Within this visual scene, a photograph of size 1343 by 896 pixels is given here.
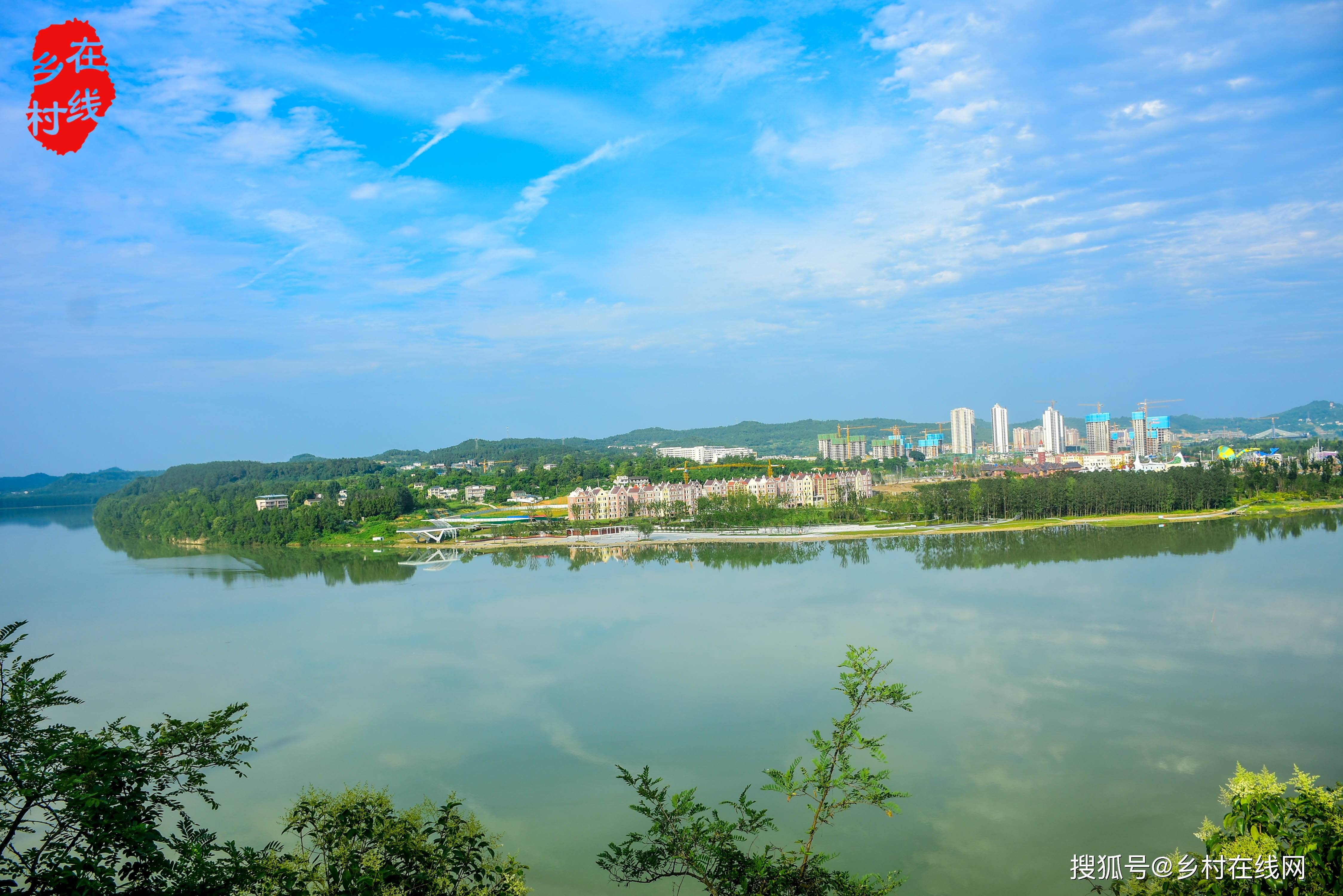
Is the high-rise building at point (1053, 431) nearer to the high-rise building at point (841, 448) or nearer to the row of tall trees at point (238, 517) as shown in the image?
the high-rise building at point (841, 448)

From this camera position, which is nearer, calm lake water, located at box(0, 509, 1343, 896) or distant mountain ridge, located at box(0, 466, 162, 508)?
calm lake water, located at box(0, 509, 1343, 896)

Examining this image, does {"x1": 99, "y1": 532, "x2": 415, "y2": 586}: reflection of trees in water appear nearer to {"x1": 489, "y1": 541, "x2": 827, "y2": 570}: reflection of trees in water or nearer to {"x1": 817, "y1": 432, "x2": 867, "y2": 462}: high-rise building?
{"x1": 489, "y1": 541, "x2": 827, "y2": 570}: reflection of trees in water

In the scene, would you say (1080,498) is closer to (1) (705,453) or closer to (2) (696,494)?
(2) (696,494)

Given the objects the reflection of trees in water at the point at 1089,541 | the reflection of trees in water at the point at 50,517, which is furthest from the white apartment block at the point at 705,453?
the reflection of trees in water at the point at 50,517

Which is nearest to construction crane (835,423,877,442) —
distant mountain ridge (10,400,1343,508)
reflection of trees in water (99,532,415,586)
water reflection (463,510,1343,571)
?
distant mountain ridge (10,400,1343,508)

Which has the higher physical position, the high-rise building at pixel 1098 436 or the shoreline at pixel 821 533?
the high-rise building at pixel 1098 436

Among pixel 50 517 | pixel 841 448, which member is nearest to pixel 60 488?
pixel 50 517

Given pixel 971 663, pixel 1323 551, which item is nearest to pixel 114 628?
pixel 971 663
